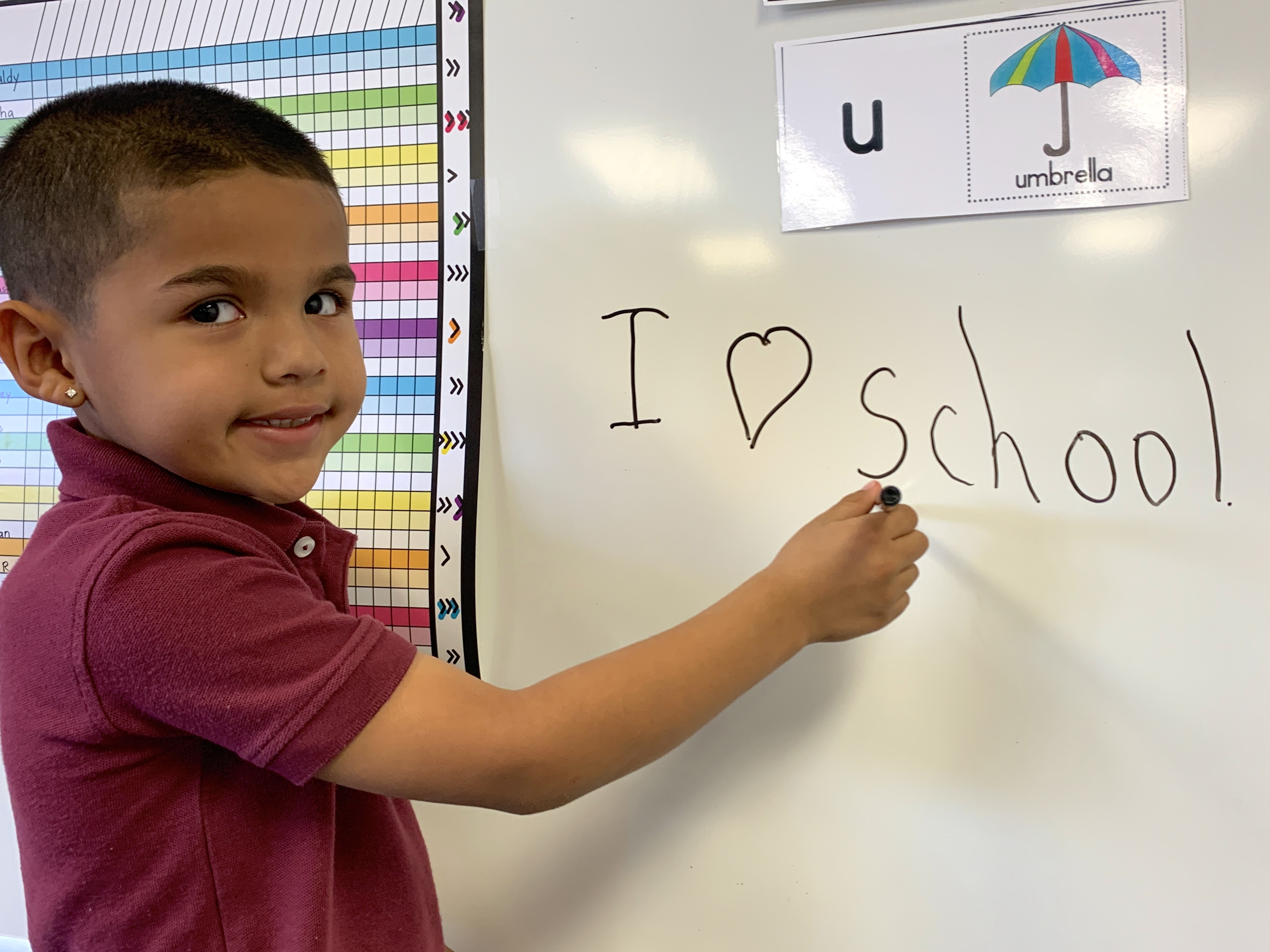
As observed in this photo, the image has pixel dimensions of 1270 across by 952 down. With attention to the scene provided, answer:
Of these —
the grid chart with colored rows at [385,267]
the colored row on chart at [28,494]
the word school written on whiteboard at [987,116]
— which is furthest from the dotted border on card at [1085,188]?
the colored row on chart at [28,494]

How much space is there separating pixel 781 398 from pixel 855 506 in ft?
0.30

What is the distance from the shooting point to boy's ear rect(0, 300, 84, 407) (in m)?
0.47

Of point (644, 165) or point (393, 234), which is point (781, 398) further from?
point (393, 234)

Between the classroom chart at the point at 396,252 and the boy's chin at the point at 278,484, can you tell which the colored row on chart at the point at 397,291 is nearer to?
the classroom chart at the point at 396,252

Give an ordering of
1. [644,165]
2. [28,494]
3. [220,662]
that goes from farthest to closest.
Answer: [28,494]
[644,165]
[220,662]

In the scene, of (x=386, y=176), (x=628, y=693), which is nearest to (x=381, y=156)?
(x=386, y=176)

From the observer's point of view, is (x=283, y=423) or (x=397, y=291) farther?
(x=397, y=291)

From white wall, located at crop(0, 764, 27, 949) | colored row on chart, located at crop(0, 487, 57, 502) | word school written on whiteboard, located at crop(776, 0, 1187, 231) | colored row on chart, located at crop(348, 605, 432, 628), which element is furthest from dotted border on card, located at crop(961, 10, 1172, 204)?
white wall, located at crop(0, 764, 27, 949)

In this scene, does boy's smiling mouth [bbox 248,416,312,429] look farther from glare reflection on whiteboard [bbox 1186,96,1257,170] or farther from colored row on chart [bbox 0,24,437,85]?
glare reflection on whiteboard [bbox 1186,96,1257,170]

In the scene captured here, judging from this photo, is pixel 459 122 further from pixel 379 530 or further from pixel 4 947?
pixel 4 947

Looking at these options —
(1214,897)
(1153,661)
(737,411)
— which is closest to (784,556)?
(737,411)

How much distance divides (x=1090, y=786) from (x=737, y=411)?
1.11 feet

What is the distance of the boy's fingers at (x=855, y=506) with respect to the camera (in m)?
0.57

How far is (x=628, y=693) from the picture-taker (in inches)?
18.5
